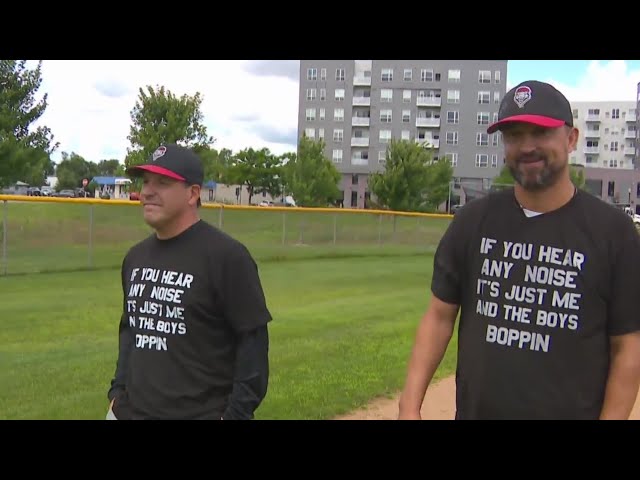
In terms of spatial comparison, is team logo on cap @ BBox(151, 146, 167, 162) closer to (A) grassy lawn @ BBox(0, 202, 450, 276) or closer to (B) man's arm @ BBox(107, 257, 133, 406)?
(B) man's arm @ BBox(107, 257, 133, 406)

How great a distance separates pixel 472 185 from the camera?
8112cm

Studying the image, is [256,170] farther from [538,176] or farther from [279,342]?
[538,176]

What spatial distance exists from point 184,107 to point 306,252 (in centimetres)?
1143

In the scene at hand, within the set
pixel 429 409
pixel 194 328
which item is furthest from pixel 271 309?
pixel 194 328

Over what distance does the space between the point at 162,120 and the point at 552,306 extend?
2892 cm

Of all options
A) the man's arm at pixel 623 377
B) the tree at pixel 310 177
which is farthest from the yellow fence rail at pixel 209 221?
the tree at pixel 310 177

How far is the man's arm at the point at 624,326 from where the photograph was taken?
2234 mm

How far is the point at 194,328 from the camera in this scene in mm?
2791

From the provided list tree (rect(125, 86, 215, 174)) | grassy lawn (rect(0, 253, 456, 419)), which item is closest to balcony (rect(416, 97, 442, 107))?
tree (rect(125, 86, 215, 174))

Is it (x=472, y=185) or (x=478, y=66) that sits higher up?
(x=478, y=66)

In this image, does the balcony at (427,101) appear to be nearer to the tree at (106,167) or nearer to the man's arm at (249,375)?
the tree at (106,167)

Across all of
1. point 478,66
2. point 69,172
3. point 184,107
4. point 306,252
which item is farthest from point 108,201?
point 69,172
